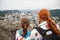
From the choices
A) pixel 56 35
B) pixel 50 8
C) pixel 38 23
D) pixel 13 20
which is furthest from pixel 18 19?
pixel 56 35

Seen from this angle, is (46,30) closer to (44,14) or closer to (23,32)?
(44,14)

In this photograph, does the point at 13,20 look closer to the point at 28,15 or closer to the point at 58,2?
the point at 28,15

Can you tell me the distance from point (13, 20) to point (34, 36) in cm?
41

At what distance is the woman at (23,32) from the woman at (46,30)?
12cm

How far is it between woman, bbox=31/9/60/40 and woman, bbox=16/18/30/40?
0.39ft

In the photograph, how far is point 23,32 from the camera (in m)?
2.03

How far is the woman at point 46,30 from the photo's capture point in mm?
1788

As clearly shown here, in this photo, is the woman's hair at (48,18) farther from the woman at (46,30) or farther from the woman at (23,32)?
the woman at (23,32)

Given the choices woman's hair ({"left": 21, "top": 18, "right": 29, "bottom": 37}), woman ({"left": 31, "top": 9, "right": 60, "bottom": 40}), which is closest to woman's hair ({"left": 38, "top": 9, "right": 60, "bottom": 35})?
woman ({"left": 31, "top": 9, "right": 60, "bottom": 40})

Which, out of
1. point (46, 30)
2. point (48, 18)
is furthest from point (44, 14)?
point (46, 30)

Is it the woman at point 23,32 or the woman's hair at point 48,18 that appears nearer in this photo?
the woman's hair at point 48,18

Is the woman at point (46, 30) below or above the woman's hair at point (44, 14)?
below

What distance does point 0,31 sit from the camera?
7.04ft

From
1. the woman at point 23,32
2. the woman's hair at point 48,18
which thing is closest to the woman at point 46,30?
the woman's hair at point 48,18
